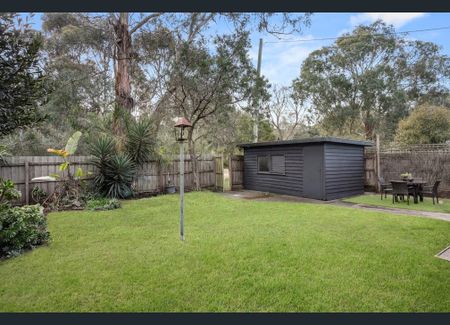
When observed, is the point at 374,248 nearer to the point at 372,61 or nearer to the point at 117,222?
the point at 117,222

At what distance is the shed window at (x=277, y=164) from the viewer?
10289 mm

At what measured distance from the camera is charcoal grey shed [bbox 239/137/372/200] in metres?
8.84

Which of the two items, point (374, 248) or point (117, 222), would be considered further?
point (117, 222)

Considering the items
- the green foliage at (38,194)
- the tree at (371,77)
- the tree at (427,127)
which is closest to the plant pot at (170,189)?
the green foliage at (38,194)

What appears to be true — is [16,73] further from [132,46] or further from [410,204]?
[132,46]

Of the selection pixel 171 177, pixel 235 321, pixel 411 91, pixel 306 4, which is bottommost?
pixel 235 321

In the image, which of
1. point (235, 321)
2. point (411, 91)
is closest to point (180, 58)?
point (235, 321)

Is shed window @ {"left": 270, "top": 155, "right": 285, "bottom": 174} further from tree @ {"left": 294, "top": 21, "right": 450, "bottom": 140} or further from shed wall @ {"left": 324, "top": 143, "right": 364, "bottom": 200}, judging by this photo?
tree @ {"left": 294, "top": 21, "right": 450, "bottom": 140}

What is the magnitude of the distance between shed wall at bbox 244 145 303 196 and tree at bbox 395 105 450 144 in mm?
7925

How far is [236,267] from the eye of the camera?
3.45 meters

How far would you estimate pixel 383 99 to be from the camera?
1747 cm

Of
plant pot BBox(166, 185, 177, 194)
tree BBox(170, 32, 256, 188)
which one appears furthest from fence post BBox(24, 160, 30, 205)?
tree BBox(170, 32, 256, 188)

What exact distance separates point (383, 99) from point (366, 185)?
9.59m

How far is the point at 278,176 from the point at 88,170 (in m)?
6.74
